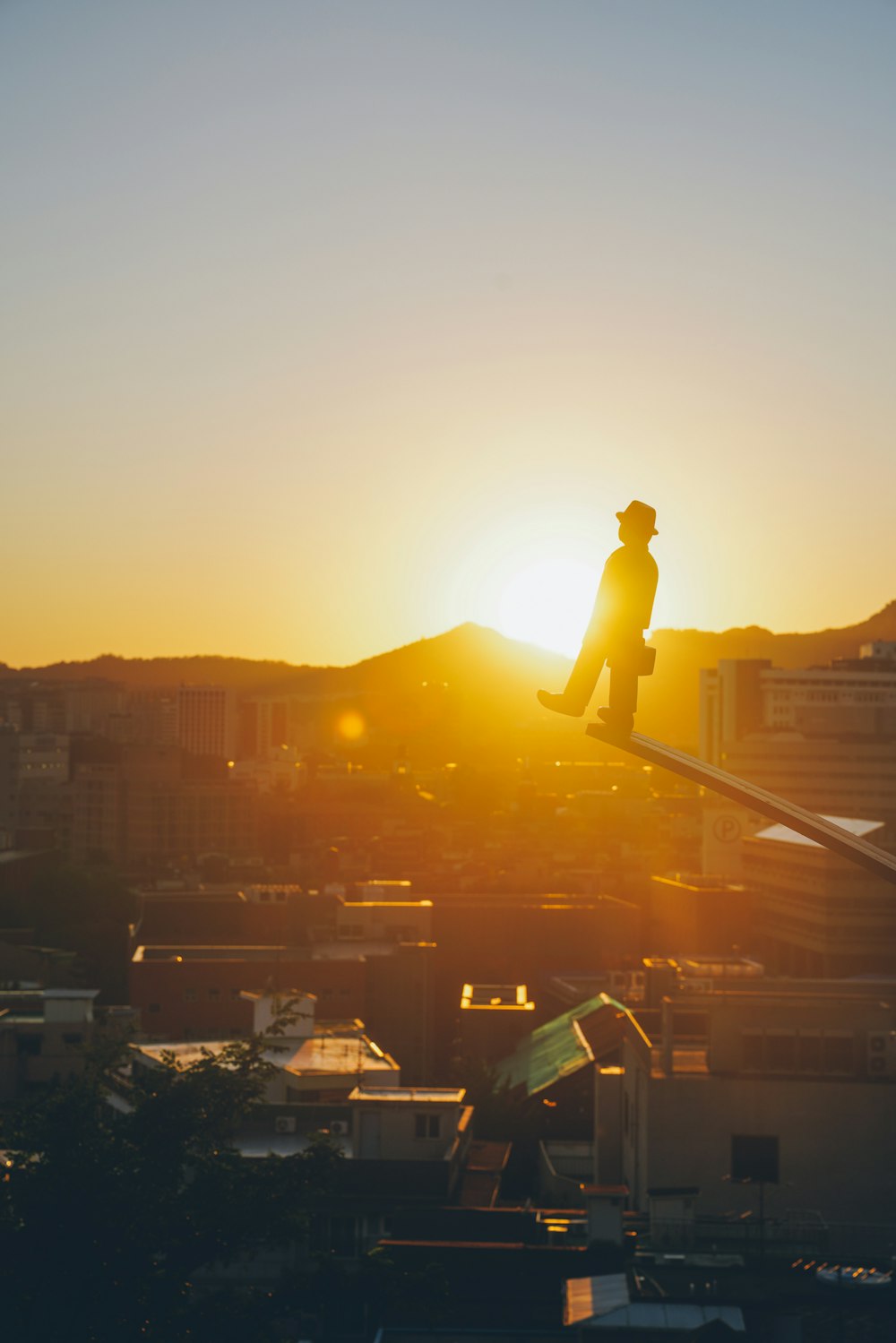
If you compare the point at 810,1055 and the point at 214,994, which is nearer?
the point at 810,1055

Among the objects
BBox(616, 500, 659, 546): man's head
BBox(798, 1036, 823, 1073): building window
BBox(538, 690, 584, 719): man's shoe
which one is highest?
BBox(616, 500, 659, 546): man's head

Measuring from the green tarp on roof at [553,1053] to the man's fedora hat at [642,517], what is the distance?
12.2 meters

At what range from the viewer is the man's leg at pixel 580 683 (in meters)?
2.80

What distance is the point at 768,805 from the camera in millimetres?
2602

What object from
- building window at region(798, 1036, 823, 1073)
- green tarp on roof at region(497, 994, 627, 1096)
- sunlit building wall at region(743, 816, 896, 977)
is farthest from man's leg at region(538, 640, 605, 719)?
sunlit building wall at region(743, 816, 896, 977)

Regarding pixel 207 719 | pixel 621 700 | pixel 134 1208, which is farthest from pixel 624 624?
pixel 207 719

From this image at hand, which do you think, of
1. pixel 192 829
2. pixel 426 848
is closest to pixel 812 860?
pixel 426 848

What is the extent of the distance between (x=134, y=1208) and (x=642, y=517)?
4979 millimetres

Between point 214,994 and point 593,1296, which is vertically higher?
point 593,1296

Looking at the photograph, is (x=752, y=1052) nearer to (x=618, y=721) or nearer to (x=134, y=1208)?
(x=134, y=1208)

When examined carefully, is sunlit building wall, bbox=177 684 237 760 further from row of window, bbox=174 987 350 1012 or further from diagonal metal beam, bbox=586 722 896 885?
diagonal metal beam, bbox=586 722 896 885

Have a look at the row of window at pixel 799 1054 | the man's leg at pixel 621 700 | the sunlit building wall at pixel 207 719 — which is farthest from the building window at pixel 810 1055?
the sunlit building wall at pixel 207 719

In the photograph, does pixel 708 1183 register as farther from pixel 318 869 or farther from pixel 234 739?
pixel 234 739

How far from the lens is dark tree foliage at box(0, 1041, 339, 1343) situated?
6336mm
